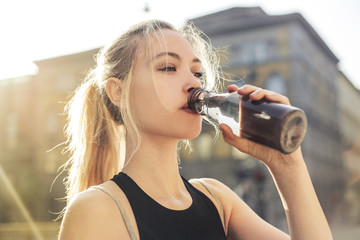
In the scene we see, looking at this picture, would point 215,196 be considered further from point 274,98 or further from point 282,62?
point 282,62

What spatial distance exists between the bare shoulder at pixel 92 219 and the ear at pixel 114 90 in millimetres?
462

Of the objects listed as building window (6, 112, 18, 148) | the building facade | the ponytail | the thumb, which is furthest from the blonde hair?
building window (6, 112, 18, 148)

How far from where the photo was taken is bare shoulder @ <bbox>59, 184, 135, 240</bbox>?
132 cm

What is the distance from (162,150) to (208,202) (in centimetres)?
29

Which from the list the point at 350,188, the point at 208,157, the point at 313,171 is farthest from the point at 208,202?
the point at 350,188

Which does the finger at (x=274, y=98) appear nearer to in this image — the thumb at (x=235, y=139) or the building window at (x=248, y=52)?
the thumb at (x=235, y=139)

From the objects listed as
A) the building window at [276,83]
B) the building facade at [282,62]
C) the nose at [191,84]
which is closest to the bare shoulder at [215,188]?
the nose at [191,84]

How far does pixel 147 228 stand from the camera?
4.73ft

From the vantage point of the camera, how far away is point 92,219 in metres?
1.34

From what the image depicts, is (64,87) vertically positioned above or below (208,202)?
below

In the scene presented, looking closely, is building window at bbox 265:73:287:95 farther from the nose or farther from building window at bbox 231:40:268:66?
the nose

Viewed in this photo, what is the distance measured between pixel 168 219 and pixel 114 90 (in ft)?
1.96

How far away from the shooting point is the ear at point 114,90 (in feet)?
5.71

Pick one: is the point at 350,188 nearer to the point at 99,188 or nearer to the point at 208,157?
the point at 208,157
